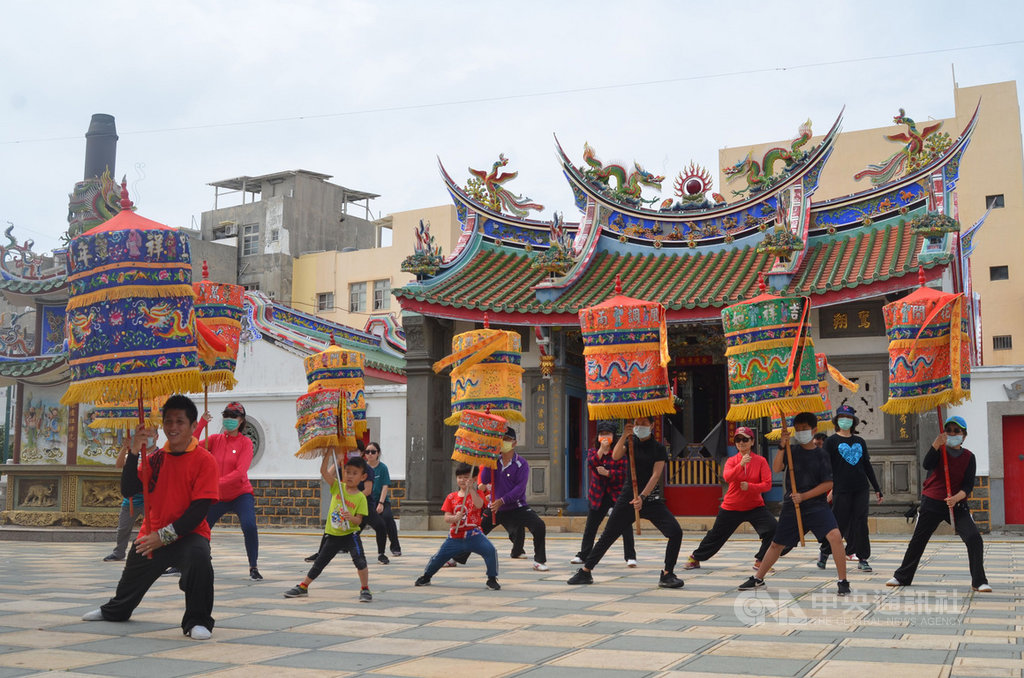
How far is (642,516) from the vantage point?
386 inches

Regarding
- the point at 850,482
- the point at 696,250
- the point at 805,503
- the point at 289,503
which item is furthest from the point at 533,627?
the point at 289,503

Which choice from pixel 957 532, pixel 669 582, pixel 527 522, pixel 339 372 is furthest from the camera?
pixel 339 372

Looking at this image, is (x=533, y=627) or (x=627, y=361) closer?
(x=533, y=627)

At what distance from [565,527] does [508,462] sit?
308 inches

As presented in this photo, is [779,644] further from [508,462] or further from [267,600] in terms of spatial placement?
[508,462]

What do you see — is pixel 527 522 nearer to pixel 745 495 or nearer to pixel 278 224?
pixel 745 495

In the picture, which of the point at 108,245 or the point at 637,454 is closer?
the point at 108,245

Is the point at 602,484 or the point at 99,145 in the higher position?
the point at 99,145

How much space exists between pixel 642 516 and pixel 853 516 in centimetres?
286

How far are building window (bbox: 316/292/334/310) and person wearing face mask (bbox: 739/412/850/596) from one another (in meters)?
32.1

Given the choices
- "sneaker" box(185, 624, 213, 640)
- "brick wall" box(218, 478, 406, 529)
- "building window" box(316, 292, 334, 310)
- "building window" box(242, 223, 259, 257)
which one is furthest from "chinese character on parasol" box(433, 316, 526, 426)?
"building window" box(242, 223, 259, 257)

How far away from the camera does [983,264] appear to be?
32.6 metres

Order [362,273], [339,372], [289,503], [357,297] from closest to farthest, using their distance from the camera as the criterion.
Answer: [339,372] < [289,503] < [362,273] < [357,297]

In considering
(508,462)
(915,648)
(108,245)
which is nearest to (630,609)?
(915,648)
